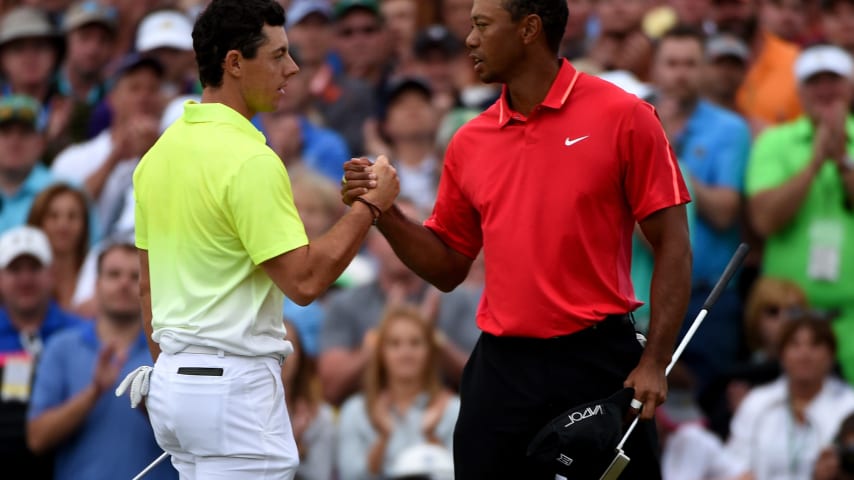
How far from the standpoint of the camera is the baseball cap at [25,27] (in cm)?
1198

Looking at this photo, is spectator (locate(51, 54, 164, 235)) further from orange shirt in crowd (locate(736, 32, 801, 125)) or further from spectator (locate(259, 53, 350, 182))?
orange shirt in crowd (locate(736, 32, 801, 125))

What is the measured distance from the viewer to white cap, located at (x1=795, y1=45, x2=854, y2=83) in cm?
980

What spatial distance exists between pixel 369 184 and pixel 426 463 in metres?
3.08

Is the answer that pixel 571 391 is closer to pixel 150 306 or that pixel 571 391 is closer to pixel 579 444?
pixel 579 444

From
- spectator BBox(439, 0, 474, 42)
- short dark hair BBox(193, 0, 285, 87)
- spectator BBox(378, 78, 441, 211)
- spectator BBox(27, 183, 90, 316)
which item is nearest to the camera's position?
short dark hair BBox(193, 0, 285, 87)

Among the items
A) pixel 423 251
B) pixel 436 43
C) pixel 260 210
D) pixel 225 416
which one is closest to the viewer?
pixel 260 210

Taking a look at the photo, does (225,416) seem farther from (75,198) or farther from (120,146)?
(120,146)

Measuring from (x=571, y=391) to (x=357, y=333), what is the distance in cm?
396

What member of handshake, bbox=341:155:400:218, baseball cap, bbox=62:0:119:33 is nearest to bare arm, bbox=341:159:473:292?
handshake, bbox=341:155:400:218

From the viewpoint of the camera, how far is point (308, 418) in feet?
28.9

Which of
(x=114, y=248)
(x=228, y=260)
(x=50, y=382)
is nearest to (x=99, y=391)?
(x=50, y=382)

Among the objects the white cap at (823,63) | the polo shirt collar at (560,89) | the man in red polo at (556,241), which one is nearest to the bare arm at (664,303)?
the man in red polo at (556,241)

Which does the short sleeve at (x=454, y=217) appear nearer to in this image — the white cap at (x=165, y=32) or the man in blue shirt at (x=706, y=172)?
the man in blue shirt at (x=706, y=172)

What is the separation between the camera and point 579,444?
5.34m
